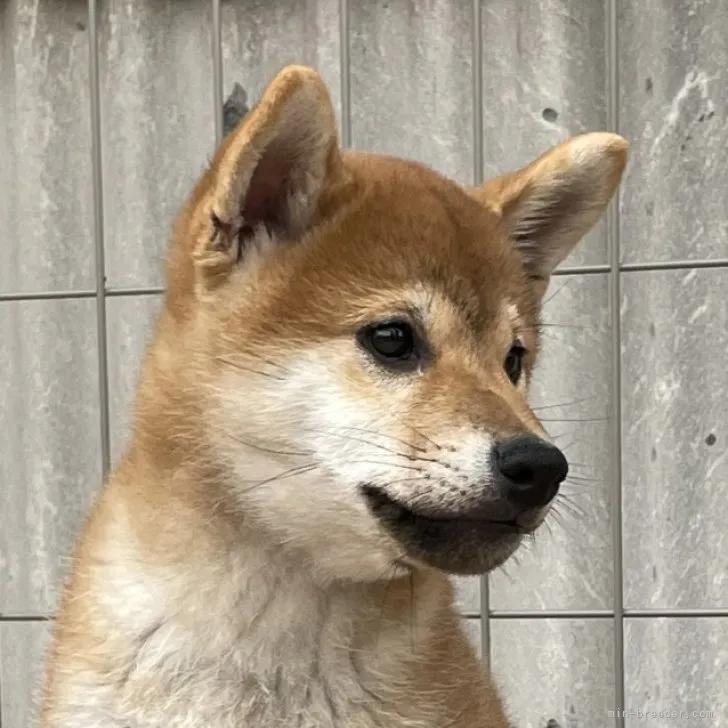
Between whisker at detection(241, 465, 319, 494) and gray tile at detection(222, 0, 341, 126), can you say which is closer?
whisker at detection(241, 465, 319, 494)

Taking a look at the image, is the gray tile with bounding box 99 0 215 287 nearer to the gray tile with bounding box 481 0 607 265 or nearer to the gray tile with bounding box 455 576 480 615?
the gray tile with bounding box 481 0 607 265

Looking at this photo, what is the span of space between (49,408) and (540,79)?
977mm

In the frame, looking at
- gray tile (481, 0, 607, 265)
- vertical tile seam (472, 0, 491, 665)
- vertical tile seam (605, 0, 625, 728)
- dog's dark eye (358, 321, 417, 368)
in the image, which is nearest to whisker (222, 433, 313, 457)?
dog's dark eye (358, 321, 417, 368)

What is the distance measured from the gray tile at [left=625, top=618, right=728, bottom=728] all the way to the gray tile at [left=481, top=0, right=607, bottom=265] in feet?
2.00

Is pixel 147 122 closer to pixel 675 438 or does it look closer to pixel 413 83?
pixel 413 83

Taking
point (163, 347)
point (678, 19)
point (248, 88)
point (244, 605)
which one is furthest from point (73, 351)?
point (678, 19)

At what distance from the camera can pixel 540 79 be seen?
171cm

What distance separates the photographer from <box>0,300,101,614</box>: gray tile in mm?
1804

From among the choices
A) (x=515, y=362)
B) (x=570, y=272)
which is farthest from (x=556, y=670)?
(x=515, y=362)

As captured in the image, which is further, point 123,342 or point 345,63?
point 123,342

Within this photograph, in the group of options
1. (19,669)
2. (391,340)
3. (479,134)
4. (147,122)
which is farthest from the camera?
(19,669)

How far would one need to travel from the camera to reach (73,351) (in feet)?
5.92

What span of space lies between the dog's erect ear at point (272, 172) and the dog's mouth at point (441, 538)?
0.86 feet

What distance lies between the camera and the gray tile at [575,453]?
1687 millimetres
